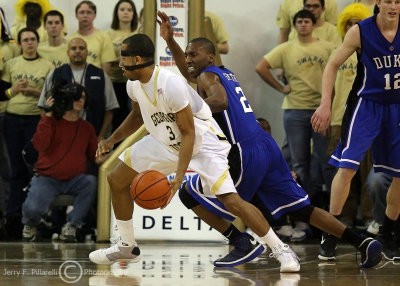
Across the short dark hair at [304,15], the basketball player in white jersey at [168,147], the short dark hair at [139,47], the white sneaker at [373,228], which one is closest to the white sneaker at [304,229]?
the white sneaker at [373,228]

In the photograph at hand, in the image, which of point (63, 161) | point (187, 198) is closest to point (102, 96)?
point (63, 161)

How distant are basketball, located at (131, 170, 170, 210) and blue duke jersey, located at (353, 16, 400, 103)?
2053 mm

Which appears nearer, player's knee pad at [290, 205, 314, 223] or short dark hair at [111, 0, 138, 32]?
player's knee pad at [290, 205, 314, 223]

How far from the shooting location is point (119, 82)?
1068 centimetres

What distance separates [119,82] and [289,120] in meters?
2.16

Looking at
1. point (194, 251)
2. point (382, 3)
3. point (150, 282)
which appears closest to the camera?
point (150, 282)

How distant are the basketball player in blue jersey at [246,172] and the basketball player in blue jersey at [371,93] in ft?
1.59

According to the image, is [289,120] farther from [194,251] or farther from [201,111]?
[201,111]

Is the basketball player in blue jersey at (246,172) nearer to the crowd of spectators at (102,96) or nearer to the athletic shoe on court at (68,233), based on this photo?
the crowd of spectators at (102,96)

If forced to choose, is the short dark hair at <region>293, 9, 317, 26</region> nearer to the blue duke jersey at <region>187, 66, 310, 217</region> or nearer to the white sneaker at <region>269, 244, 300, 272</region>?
the blue duke jersey at <region>187, 66, 310, 217</region>

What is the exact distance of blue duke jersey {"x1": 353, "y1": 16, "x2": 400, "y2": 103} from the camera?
6805 millimetres

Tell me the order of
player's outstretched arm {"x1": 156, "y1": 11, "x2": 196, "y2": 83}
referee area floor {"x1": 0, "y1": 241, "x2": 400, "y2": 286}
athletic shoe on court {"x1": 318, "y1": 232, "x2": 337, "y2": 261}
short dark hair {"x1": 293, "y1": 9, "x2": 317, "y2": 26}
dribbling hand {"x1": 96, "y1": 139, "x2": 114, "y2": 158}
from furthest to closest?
short dark hair {"x1": 293, "y1": 9, "x2": 317, "y2": 26} < athletic shoe on court {"x1": 318, "y1": 232, "x2": 337, "y2": 261} < player's outstretched arm {"x1": 156, "y1": 11, "x2": 196, "y2": 83} < dribbling hand {"x1": 96, "y1": 139, "x2": 114, "y2": 158} < referee area floor {"x1": 0, "y1": 241, "x2": 400, "y2": 286}

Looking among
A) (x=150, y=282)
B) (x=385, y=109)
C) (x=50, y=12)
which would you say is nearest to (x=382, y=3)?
(x=385, y=109)

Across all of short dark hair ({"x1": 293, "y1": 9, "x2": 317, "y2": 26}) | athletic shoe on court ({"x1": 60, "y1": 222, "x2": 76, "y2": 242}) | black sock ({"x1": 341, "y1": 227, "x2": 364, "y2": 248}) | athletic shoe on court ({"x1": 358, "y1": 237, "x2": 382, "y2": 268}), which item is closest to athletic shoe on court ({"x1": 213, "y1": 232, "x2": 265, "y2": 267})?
black sock ({"x1": 341, "y1": 227, "x2": 364, "y2": 248})
